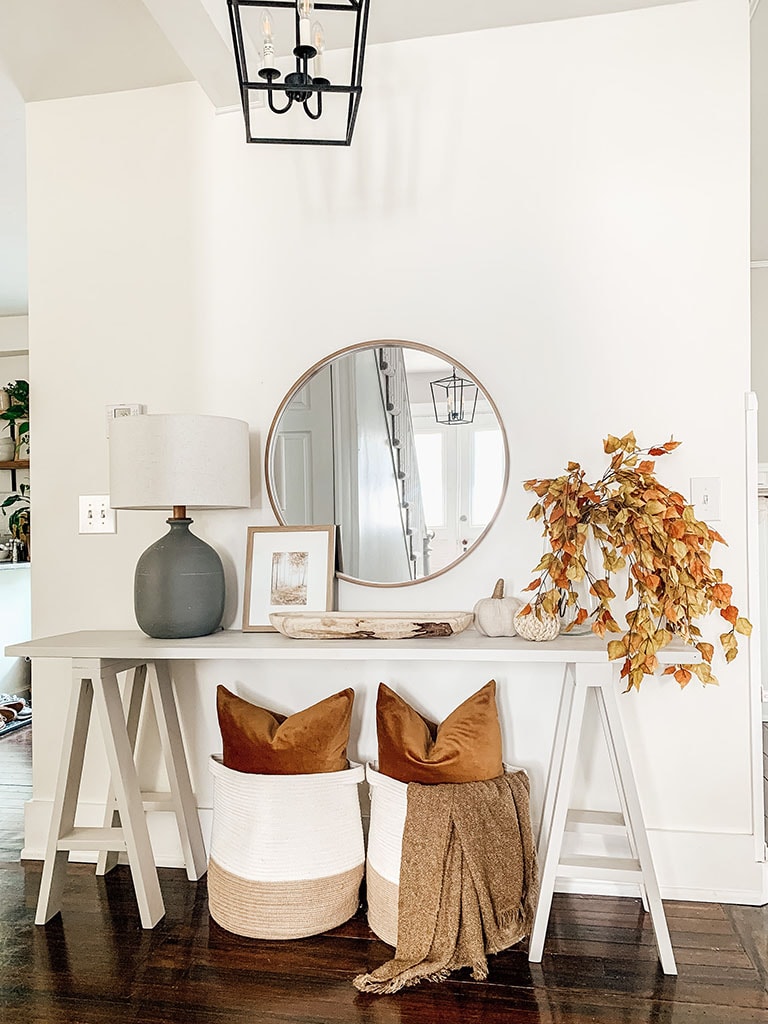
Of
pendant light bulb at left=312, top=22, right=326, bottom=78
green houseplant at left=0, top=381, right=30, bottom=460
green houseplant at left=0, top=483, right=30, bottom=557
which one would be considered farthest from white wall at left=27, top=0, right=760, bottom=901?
green houseplant at left=0, top=483, right=30, bottom=557

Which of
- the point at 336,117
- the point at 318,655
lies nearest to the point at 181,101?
the point at 336,117

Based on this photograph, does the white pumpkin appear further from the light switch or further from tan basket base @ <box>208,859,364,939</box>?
tan basket base @ <box>208,859,364,939</box>

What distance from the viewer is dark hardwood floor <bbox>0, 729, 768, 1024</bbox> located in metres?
1.71

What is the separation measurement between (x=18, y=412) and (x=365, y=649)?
4455 mm

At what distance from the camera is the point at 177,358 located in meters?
2.56

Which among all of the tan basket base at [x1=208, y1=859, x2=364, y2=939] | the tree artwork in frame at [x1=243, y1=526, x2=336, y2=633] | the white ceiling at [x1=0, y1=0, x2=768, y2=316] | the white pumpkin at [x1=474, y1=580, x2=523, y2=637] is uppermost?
the white ceiling at [x1=0, y1=0, x2=768, y2=316]

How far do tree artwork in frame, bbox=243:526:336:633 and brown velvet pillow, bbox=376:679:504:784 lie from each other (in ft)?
1.31

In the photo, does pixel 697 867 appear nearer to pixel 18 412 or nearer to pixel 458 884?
pixel 458 884

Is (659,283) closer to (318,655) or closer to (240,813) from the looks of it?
(318,655)

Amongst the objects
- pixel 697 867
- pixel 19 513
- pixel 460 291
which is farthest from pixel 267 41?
pixel 19 513

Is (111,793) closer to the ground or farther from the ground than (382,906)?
farther from the ground

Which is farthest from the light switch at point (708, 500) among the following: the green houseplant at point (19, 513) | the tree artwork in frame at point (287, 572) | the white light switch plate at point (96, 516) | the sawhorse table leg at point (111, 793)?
the green houseplant at point (19, 513)

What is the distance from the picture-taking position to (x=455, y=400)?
2350mm

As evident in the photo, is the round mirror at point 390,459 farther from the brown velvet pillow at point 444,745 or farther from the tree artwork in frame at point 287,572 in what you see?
the brown velvet pillow at point 444,745
